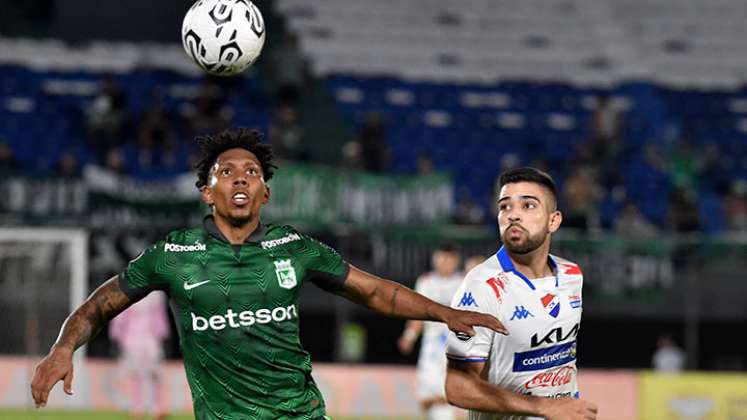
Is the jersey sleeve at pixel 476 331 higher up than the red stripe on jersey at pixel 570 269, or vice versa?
the red stripe on jersey at pixel 570 269

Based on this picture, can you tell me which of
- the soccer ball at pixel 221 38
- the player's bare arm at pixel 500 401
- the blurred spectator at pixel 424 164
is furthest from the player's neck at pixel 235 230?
the blurred spectator at pixel 424 164

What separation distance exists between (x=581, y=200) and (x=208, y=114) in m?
6.89

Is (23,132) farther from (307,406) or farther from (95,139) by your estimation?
(307,406)

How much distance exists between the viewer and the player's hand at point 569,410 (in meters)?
5.71

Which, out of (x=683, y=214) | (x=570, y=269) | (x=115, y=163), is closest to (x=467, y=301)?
(x=570, y=269)

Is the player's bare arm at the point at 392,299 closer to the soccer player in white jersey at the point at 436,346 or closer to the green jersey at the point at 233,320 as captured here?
the green jersey at the point at 233,320

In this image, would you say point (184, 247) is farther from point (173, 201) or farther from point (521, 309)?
point (173, 201)

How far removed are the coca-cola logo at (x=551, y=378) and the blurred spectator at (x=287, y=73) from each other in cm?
1981

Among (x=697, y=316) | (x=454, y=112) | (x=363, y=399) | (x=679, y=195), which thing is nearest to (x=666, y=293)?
(x=697, y=316)

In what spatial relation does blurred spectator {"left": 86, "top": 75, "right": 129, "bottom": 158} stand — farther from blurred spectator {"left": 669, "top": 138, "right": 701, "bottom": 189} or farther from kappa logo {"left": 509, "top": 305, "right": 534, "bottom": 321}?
kappa logo {"left": 509, "top": 305, "right": 534, "bottom": 321}

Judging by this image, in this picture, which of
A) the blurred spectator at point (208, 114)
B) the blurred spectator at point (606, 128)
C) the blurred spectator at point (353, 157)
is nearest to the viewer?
the blurred spectator at point (353, 157)

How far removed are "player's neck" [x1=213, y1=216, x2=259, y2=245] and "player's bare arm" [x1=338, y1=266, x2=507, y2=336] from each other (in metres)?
0.53

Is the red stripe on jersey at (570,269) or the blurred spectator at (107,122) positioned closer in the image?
the red stripe on jersey at (570,269)

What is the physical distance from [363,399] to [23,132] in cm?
870
